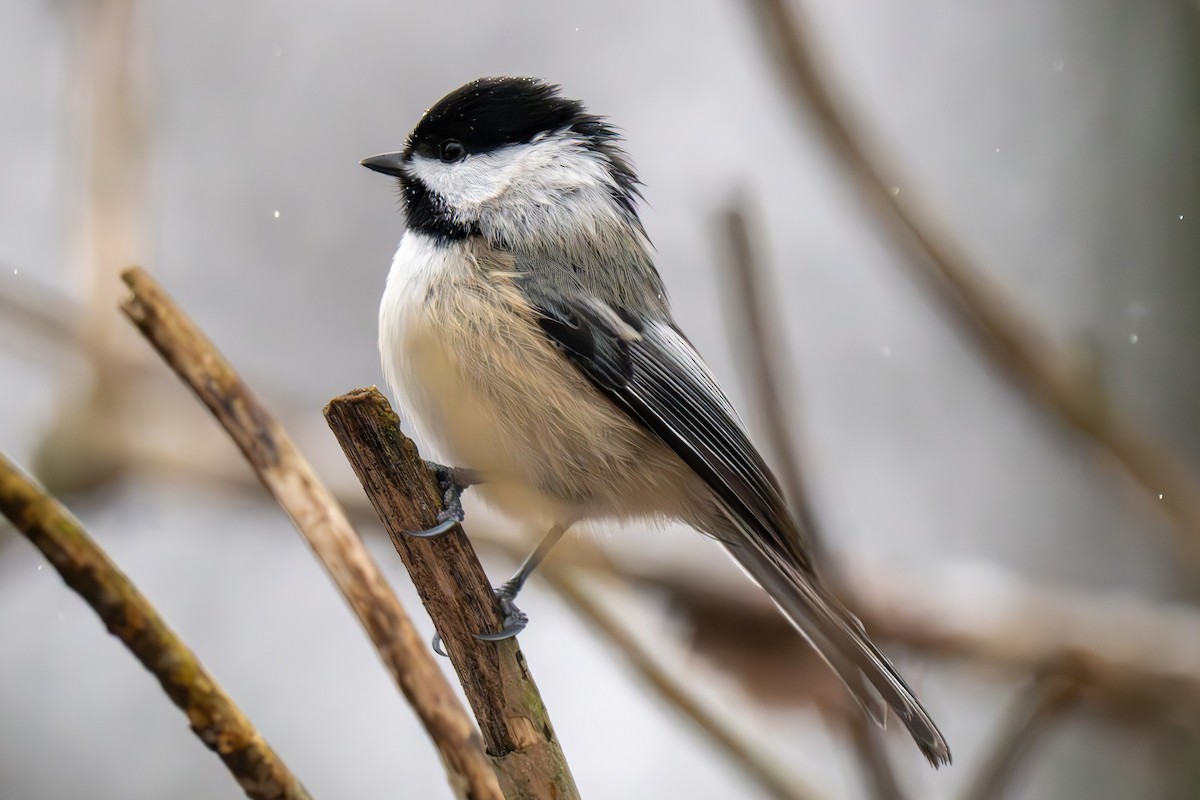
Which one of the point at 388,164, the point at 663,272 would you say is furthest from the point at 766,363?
the point at 663,272

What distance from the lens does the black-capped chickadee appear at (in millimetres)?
1776

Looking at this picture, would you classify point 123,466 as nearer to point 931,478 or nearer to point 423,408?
point 423,408

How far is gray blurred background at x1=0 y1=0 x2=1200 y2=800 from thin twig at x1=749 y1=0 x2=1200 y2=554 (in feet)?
2.13

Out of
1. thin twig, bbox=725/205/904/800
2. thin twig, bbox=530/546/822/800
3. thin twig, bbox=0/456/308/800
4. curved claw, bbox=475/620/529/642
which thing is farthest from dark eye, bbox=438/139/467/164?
thin twig, bbox=0/456/308/800

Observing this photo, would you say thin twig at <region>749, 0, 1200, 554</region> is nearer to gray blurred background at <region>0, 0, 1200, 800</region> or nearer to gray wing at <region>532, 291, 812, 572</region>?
gray wing at <region>532, 291, 812, 572</region>

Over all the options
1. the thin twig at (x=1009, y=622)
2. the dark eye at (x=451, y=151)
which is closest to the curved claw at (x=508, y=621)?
the thin twig at (x=1009, y=622)

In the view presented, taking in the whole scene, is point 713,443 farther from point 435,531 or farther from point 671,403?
point 435,531

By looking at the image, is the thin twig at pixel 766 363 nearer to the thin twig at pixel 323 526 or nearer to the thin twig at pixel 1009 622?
the thin twig at pixel 1009 622

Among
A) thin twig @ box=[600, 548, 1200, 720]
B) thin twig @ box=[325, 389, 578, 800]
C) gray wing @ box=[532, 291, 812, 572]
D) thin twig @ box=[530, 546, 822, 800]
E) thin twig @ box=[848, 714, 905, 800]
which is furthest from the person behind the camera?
thin twig @ box=[600, 548, 1200, 720]

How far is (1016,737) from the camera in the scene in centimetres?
155

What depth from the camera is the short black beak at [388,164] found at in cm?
208

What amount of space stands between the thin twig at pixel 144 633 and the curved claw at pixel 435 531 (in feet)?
1.20

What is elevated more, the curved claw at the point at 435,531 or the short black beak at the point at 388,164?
the short black beak at the point at 388,164

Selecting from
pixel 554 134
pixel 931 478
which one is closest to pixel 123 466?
pixel 554 134
